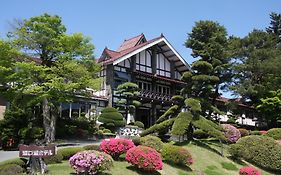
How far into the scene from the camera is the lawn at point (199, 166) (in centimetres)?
1768

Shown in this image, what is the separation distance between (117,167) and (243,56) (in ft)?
91.5

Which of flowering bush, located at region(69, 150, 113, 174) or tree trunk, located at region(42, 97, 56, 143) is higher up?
tree trunk, located at region(42, 97, 56, 143)

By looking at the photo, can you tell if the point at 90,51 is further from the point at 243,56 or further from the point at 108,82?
the point at 243,56

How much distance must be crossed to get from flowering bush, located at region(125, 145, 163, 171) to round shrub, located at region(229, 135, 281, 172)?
32.1 feet

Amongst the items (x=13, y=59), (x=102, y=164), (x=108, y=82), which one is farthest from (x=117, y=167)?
(x=108, y=82)

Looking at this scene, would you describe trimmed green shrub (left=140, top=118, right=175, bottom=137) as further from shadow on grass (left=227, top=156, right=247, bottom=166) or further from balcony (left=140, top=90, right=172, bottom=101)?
balcony (left=140, top=90, right=172, bottom=101)

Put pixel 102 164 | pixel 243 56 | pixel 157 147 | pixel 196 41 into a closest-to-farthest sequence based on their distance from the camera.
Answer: pixel 102 164 → pixel 157 147 → pixel 196 41 → pixel 243 56

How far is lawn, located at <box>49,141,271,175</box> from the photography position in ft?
58.0

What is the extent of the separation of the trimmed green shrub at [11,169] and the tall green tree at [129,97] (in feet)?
75.7

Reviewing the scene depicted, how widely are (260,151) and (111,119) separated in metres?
14.4

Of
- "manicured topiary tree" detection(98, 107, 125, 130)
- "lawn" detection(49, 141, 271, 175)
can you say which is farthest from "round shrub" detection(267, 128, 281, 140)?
"manicured topiary tree" detection(98, 107, 125, 130)

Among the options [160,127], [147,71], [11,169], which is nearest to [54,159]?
[11,169]

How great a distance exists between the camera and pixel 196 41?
1483 inches

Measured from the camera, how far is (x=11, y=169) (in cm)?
1480
